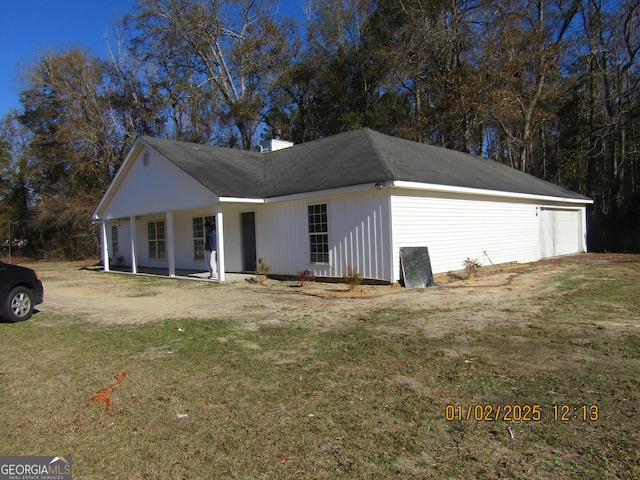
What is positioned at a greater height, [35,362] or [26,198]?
[26,198]

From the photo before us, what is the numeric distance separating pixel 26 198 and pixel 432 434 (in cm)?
3870

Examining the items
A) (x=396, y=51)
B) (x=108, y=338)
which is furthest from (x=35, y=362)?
(x=396, y=51)

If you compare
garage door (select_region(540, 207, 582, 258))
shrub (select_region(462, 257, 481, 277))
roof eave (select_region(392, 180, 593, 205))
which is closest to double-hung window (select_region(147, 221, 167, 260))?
roof eave (select_region(392, 180, 593, 205))

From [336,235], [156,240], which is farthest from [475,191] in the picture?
[156,240]

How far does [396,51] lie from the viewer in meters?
26.1

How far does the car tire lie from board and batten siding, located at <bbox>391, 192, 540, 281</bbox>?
8147 mm

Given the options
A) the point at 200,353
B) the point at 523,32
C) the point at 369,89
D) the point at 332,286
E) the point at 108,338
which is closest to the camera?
the point at 200,353

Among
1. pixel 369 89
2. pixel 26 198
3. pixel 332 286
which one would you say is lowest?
pixel 332 286

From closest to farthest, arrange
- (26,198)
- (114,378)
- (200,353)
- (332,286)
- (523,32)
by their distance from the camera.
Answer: (114,378) → (200,353) → (332,286) → (523,32) → (26,198)

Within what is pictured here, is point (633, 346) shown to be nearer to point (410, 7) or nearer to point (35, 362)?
point (35, 362)

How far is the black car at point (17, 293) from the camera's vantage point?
7.80 metres

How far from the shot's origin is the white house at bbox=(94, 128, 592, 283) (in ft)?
39.2

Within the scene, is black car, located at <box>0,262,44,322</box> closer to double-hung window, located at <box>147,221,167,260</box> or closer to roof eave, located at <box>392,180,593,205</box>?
roof eave, located at <box>392,180,593,205</box>

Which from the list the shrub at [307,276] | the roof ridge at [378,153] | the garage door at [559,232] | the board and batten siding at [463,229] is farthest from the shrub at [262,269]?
the garage door at [559,232]
